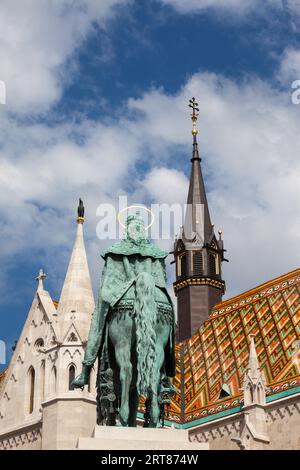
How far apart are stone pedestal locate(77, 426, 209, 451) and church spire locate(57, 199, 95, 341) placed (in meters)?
17.0

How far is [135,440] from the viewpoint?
9.28 m

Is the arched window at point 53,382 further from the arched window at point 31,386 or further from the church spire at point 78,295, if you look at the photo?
the arched window at point 31,386

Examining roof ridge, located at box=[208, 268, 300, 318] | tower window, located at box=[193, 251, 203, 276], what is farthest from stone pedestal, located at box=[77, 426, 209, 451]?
tower window, located at box=[193, 251, 203, 276]

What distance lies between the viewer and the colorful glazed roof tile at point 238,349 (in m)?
28.7

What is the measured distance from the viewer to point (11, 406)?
92.4ft

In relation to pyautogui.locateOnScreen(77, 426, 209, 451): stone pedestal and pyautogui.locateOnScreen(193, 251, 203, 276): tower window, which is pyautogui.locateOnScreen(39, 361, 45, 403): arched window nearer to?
pyautogui.locateOnScreen(193, 251, 203, 276): tower window

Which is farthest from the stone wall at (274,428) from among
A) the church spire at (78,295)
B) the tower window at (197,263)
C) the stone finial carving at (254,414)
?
the tower window at (197,263)

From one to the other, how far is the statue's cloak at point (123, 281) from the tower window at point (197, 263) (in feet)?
95.6

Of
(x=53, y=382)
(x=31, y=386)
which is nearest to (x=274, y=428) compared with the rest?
(x=53, y=382)

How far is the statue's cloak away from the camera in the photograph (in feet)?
34.3

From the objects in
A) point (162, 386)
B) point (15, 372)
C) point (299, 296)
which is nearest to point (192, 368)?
point (299, 296)

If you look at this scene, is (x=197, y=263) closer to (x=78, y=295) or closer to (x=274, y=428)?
(x=78, y=295)

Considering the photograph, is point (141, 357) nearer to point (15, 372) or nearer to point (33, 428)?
point (33, 428)
